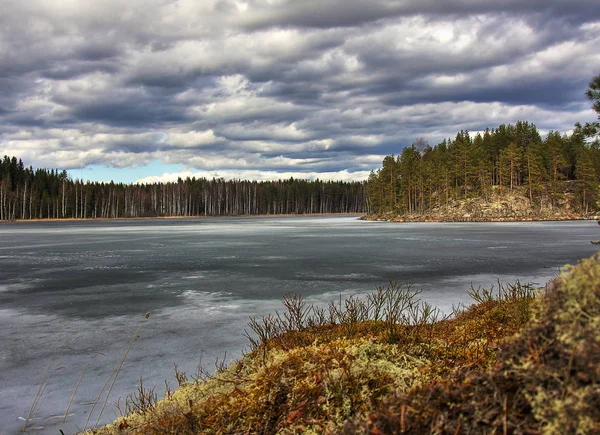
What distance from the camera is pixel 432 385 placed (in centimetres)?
279

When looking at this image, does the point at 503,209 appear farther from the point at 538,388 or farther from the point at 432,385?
the point at 538,388

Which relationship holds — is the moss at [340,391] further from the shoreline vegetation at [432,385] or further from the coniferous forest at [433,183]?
the coniferous forest at [433,183]

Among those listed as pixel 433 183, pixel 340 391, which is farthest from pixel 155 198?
pixel 340 391

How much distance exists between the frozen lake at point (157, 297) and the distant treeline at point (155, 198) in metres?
105

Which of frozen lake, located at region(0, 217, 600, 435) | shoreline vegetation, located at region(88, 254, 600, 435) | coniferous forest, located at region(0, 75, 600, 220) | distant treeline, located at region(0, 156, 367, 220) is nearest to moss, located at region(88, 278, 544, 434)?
shoreline vegetation, located at region(88, 254, 600, 435)

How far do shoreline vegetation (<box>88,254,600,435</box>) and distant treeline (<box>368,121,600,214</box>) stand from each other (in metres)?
90.5

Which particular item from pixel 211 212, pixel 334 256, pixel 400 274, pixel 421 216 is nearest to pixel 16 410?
pixel 400 274

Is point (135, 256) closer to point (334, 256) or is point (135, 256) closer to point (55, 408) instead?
point (334, 256)

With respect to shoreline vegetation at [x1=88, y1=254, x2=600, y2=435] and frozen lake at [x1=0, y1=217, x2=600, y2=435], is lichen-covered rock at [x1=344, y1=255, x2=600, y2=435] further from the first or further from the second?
frozen lake at [x1=0, y1=217, x2=600, y2=435]

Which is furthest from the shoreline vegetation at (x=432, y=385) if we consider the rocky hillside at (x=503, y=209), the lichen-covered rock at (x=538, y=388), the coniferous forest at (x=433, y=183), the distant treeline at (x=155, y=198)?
the distant treeline at (x=155, y=198)

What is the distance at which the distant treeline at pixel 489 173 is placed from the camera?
293 ft

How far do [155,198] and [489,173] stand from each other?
102 meters

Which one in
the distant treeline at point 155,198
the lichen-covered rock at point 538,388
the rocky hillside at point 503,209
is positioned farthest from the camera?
the distant treeline at point 155,198

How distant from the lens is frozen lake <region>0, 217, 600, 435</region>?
6389 millimetres
